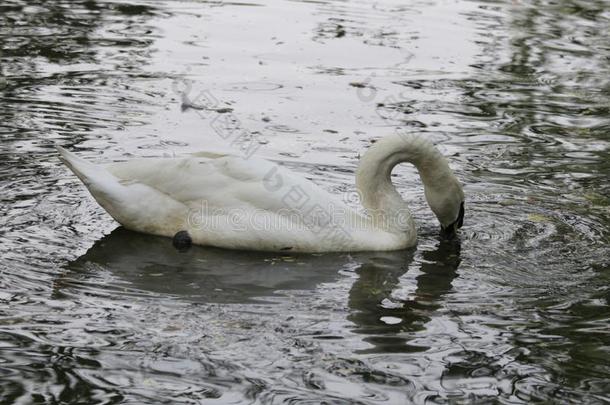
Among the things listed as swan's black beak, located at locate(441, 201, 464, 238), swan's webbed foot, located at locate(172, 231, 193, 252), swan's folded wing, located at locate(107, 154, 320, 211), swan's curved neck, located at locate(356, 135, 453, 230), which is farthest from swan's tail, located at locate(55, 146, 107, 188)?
swan's black beak, located at locate(441, 201, 464, 238)

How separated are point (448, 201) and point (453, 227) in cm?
22

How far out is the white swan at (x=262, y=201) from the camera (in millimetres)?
7949

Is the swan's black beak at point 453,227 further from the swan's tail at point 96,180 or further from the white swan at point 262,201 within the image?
the swan's tail at point 96,180

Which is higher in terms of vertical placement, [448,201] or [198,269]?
[448,201]

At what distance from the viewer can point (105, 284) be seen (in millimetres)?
7172

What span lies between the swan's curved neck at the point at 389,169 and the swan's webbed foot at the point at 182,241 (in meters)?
1.30

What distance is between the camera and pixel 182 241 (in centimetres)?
807

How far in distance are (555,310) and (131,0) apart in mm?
11861

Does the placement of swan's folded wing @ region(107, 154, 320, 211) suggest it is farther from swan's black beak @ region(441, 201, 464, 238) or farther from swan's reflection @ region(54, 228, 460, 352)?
swan's black beak @ region(441, 201, 464, 238)

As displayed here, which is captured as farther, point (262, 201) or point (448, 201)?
point (448, 201)

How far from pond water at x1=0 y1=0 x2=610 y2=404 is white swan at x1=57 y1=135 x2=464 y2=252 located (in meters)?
0.14

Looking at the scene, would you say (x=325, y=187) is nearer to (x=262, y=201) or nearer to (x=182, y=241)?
(x=262, y=201)

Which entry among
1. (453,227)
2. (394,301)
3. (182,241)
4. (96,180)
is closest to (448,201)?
(453,227)

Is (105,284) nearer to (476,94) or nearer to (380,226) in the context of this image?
(380,226)
